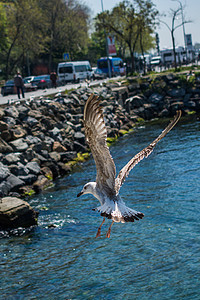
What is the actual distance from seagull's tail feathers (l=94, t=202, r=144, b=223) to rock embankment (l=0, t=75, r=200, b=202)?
7320 millimetres

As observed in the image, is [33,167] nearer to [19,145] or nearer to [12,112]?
[19,145]

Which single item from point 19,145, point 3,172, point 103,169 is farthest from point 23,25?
point 103,169

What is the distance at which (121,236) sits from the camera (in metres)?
10.9

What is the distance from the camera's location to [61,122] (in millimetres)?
22484

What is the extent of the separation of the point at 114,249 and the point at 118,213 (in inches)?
144

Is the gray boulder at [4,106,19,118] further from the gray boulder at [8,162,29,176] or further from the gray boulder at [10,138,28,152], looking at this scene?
the gray boulder at [8,162,29,176]

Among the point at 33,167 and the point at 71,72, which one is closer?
the point at 33,167

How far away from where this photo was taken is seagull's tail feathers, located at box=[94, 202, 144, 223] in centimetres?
655

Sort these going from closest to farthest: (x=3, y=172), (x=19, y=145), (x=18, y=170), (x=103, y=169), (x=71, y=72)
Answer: (x=103, y=169) → (x=3, y=172) → (x=18, y=170) → (x=19, y=145) → (x=71, y=72)

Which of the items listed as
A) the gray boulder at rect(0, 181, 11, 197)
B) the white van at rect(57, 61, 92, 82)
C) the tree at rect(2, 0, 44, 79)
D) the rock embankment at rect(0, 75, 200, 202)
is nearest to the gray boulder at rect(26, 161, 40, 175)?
the rock embankment at rect(0, 75, 200, 202)

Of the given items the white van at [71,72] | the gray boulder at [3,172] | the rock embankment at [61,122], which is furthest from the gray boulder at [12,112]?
the white van at [71,72]

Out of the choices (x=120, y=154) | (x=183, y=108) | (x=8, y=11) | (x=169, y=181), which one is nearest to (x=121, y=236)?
(x=169, y=181)

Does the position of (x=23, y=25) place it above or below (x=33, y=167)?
above

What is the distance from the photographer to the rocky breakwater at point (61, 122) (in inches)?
624
